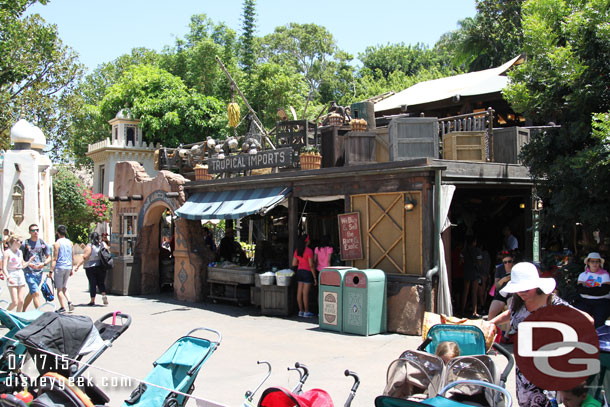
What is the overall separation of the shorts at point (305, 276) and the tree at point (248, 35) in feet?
108

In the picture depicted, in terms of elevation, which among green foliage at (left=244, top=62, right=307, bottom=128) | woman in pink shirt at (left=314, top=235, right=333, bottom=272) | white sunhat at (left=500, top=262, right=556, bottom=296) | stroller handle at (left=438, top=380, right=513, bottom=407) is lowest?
stroller handle at (left=438, top=380, right=513, bottom=407)

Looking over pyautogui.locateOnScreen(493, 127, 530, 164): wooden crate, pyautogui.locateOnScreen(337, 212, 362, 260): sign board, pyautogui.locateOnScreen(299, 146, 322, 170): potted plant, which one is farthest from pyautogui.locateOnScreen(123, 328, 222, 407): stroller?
pyautogui.locateOnScreen(493, 127, 530, 164): wooden crate

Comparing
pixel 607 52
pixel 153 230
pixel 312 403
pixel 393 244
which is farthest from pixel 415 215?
pixel 153 230

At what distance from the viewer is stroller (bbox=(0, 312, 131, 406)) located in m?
5.68

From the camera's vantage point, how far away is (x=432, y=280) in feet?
36.1

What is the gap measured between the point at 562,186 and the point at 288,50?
46.5 m

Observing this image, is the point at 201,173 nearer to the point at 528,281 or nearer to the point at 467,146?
the point at 467,146

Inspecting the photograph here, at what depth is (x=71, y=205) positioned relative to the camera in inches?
1393

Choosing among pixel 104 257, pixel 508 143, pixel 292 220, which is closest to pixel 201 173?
pixel 104 257

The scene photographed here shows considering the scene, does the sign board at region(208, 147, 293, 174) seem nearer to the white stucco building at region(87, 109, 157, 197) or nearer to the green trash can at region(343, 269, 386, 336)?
the green trash can at region(343, 269, 386, 336)

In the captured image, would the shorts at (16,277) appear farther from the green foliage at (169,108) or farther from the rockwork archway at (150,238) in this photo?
the green foliage at (169,108)

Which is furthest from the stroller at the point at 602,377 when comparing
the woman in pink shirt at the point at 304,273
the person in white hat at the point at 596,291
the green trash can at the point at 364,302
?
the woman in pink shirt at the point at 304,273

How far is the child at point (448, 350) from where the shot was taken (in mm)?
5352

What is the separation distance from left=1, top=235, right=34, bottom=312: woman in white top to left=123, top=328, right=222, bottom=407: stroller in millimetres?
6628
